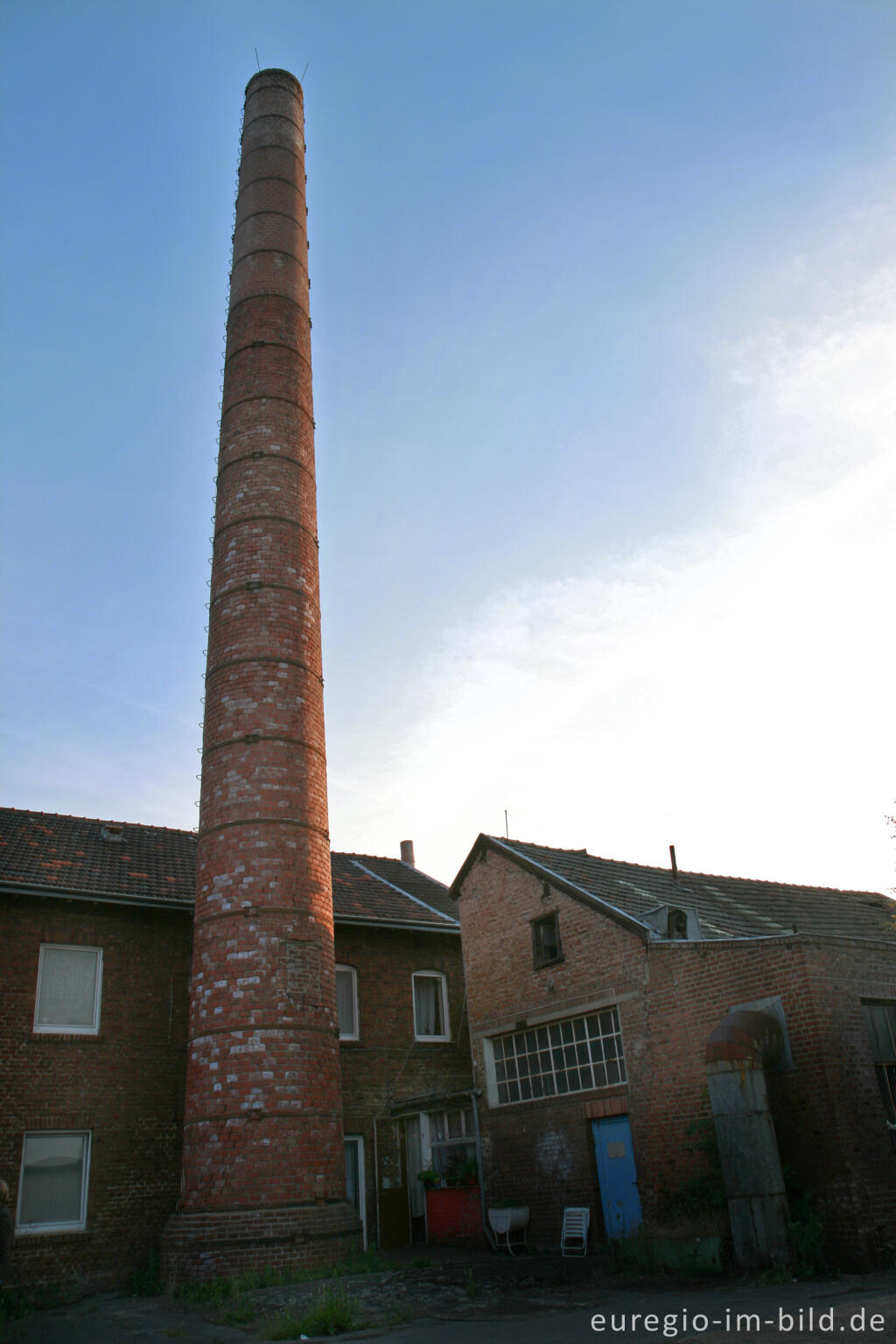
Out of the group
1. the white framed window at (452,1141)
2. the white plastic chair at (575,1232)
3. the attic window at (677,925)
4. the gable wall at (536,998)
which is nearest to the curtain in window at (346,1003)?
the white framed window at (452,1141)

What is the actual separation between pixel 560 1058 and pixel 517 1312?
5.36 meters

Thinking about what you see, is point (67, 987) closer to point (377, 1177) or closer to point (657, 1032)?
point (377, 1177)

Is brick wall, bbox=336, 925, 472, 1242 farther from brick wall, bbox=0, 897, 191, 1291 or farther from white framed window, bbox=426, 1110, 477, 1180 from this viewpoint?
brick wall, bbox=0, 897, 191, 1291

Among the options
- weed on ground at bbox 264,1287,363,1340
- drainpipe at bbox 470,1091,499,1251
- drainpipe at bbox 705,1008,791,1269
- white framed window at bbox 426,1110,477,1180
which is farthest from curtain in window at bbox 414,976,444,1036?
weed on ground at bbox 264,1287,363,1340

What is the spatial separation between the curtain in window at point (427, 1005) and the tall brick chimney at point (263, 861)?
→ 525 centimetres

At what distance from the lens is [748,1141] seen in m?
10.0

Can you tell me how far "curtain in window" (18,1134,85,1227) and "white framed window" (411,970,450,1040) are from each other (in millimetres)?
6069

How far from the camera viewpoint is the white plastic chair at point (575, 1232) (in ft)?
42.9

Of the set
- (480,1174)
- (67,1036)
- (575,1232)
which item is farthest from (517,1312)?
(67,1036)

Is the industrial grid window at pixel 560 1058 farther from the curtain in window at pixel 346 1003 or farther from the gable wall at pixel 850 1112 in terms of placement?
the gable wall at pixel 850 1112

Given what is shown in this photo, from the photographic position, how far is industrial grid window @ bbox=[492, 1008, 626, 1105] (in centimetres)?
1359

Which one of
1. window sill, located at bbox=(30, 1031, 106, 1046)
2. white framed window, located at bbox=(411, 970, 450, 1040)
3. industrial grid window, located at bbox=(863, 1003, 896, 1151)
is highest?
white framed window, located at bbox=(411, 970, 450, 1040)

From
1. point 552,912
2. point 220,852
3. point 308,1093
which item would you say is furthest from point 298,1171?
point 552,912

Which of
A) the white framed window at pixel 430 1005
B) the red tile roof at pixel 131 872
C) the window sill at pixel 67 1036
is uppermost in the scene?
the red tile roof at pixel 131 872
